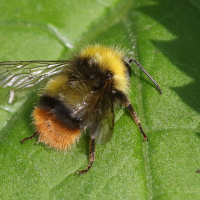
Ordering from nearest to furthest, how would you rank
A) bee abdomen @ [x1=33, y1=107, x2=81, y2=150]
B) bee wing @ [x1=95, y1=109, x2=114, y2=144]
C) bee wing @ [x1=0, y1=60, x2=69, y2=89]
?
bee wing @ [x1=95, y1=109, x2=114, y2=144]
bee abdomen @ [x1=33, y1=107, x2=81, y2=150]
bee wing @ [x1=0, y1=60, x2=69, y2=89]

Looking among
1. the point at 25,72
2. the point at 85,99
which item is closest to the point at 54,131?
the point at 85,99

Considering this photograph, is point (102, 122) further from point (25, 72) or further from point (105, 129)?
point (25, 72)

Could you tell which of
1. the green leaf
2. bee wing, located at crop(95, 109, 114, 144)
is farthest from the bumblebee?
the green leaf

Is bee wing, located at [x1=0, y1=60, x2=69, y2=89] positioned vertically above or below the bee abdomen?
above

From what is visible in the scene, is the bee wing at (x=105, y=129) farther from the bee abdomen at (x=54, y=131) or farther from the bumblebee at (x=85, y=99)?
the bee abdomen at (x=54, y=131)

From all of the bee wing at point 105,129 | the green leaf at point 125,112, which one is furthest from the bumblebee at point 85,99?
the green leaf at point 125,112

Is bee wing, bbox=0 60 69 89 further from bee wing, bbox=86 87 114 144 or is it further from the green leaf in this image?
bee wing, bbox=86 87 114 144

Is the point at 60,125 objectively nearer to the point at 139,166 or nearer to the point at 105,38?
the point at 139,166
